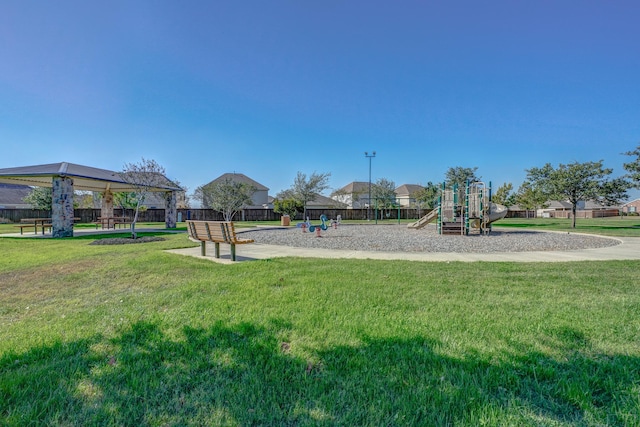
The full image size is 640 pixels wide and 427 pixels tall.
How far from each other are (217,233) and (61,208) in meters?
12.4

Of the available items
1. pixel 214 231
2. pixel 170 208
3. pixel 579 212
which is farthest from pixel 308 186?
pixel 579 212

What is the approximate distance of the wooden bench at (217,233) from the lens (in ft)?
22.2

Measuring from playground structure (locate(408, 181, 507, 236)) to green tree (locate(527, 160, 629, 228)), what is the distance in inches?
399

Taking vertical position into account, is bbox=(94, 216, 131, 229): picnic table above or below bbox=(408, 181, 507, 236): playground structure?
below

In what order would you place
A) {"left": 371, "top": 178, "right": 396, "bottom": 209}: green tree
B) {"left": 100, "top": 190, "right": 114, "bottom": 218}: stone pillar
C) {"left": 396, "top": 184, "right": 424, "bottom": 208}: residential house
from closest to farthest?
{"left": 100, "top": 190, "right": 114, "bottom": 218}: stone pillar → {"left": 371, "top": 178, "right": 396, "bottom": 209}: green tree → {"left": 396, "top": 184, "right": 424, "bottom": 208}: residential house

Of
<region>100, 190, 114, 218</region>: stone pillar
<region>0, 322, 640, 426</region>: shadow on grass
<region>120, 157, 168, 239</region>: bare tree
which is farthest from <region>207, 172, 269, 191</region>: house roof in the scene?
<region>0, 322, 640, 426</region>: shadow on grass

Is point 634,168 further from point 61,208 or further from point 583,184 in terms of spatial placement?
point 61,208

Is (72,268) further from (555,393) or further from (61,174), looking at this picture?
(61,174)

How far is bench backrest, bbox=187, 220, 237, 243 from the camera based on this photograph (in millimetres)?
6773

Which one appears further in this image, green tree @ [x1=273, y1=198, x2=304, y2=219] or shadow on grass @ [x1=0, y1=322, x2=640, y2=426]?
green tree @ [x1=273, y1=198, x2=304, y2=219]

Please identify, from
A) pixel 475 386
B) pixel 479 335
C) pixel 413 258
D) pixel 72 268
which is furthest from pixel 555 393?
pixel 72 268

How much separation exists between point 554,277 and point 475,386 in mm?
4413

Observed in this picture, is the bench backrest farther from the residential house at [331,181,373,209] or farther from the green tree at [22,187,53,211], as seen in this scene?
the residential house at [331,181,373,209]

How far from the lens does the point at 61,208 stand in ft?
47.5
